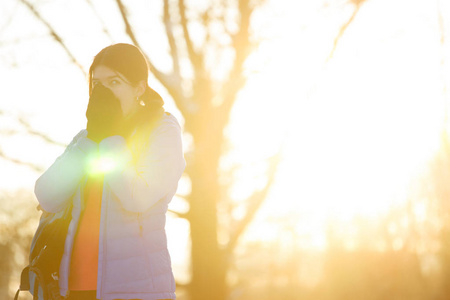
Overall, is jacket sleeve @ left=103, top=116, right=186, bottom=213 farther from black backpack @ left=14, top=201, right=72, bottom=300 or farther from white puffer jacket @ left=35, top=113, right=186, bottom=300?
black backpack @ left=14, top=201, right=72, bottom=300

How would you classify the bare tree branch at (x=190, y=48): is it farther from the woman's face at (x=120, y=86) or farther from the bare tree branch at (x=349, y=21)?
the woman's face at (x=120, y=86)

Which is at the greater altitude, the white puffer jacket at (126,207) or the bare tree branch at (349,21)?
the bare tree branch at (349,21)

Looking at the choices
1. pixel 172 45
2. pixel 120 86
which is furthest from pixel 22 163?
pixel 120 86

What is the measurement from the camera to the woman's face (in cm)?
205

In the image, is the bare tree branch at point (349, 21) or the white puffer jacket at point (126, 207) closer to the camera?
the white puffer jacket at point (126, 207)

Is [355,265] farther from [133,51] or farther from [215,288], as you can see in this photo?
[133,51]

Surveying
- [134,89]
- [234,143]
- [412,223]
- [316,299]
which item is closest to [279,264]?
[316,299]

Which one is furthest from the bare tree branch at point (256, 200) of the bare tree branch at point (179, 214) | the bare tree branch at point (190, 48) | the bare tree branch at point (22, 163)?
the bare tree branch at point (22, 163)

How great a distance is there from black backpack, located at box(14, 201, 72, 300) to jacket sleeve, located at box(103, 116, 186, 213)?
248 millimetres

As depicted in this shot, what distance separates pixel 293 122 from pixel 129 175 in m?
4.06

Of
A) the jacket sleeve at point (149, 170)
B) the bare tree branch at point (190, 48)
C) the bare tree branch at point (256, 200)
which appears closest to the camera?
the jacket sleeve at point (149, 170)

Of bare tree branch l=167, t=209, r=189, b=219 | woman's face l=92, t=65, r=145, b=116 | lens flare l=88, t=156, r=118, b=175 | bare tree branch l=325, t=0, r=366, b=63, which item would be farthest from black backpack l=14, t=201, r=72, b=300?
bare tree branch l=325, t=0, r=366, b=63

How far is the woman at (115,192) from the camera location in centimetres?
191

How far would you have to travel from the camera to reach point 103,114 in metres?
2.03
